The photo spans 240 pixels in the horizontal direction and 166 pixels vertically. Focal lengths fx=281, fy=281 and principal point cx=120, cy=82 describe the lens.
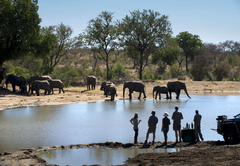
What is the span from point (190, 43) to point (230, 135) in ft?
194

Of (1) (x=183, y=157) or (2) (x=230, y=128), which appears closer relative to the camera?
(1) (x=183, y=157)

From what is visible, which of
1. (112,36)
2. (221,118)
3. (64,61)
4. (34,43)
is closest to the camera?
(221,118)

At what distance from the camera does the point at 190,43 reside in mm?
67938

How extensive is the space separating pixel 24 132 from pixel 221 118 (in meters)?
9.75

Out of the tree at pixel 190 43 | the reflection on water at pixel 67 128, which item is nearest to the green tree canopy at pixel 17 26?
the reflection on water at pixel 67 128

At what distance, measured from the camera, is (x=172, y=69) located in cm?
6162

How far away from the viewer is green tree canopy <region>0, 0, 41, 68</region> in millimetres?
31891

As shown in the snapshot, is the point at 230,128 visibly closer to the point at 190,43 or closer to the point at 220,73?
the point at 220,73

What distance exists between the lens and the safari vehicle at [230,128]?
36.7 ft

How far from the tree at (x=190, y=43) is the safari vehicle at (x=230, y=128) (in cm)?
5839

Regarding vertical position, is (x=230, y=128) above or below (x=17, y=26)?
below

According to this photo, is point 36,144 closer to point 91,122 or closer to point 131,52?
point 91,122

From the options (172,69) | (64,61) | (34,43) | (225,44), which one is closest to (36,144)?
(34,43)

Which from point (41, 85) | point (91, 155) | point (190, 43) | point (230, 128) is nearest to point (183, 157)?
point (230, 128)
